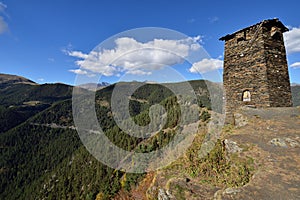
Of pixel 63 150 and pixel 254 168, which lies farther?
pixel 63 150

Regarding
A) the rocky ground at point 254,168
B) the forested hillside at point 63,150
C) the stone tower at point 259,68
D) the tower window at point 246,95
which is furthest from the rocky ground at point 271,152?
the tower window at point 246,95

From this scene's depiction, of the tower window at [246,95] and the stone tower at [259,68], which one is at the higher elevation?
the stone tower at [259,68]

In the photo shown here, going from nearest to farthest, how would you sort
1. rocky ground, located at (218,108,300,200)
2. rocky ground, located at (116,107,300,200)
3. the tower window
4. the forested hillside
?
rocky ground, located at (218,108,300,200) < rocky ground, located at (116,107,300,200) < the tower window < the forested hillside

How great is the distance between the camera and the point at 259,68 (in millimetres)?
10359

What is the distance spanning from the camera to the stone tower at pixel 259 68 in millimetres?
10266

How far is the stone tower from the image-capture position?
10.3 metres

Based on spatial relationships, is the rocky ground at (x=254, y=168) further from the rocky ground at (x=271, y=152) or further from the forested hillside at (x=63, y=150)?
the forested hillside at (x=63, y=150)

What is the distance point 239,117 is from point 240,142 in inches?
102

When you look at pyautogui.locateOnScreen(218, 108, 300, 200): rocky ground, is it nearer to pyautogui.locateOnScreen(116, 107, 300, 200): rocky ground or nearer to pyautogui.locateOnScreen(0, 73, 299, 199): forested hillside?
pyautogui.locateOnScreen(116, 107, 300, 200): rocky ground

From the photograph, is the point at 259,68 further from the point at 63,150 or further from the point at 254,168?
the point at 63,150

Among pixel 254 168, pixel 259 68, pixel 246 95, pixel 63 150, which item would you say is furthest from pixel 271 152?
pixel 63 150

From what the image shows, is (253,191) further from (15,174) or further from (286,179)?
(15,174)

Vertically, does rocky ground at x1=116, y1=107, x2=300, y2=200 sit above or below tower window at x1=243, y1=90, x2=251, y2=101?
below

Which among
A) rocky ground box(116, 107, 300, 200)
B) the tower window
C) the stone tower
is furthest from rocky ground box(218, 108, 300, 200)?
the tower window
